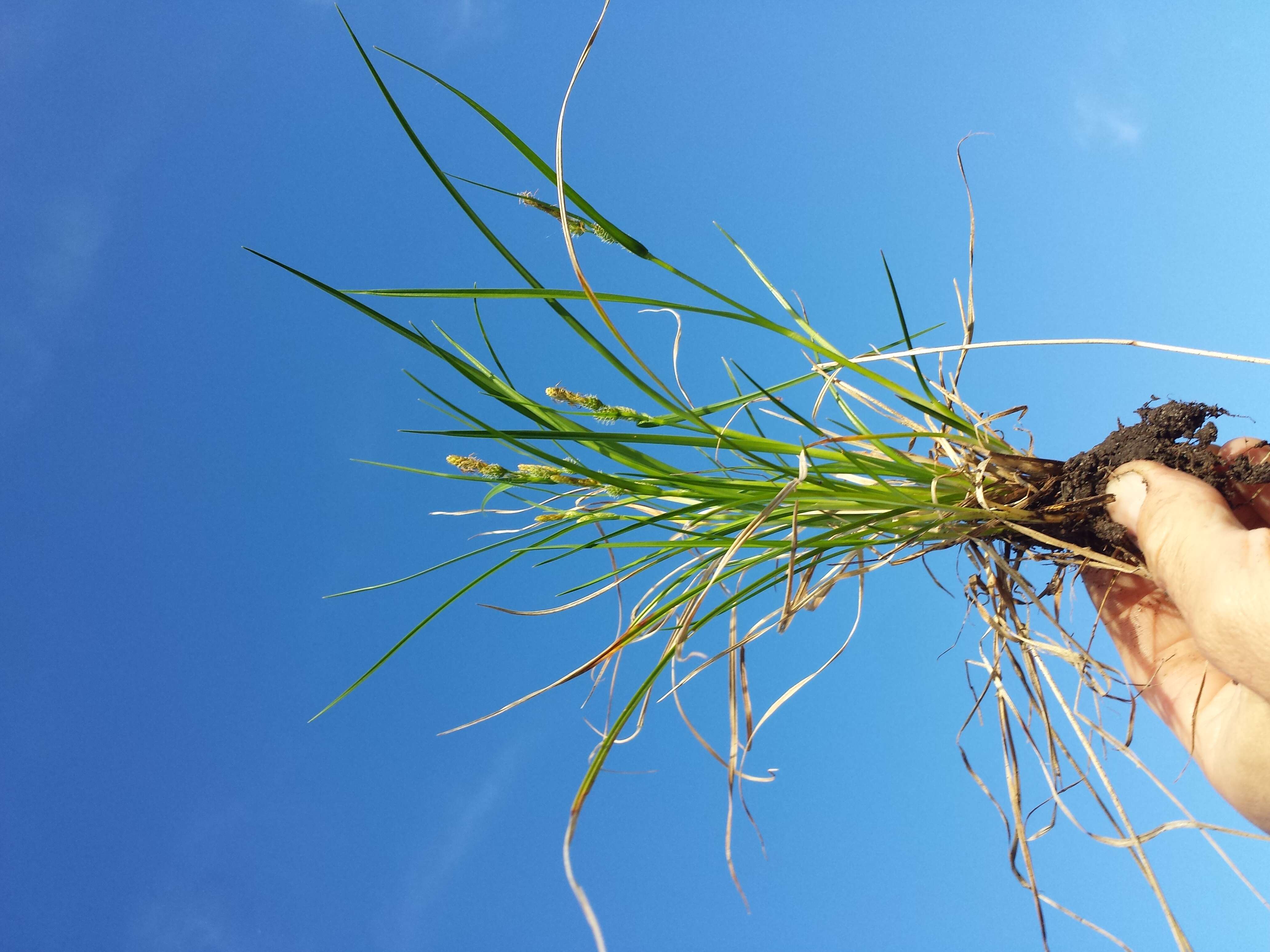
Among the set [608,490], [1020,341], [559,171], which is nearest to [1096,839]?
[1020,341]

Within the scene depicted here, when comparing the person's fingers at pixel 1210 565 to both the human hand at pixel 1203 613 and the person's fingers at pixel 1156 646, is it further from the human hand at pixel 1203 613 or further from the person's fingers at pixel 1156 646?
the person's fingers at pixel 1156 646

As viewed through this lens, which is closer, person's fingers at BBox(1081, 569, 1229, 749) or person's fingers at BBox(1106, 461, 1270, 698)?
person's fingers at BBox(1106, 461, 1270, 698)

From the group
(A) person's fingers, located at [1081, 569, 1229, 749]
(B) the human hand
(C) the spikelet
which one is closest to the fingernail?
(B) the human hand

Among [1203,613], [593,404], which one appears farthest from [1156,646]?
[593,404]

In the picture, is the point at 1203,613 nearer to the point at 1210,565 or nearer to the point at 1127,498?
the point at 1210,565

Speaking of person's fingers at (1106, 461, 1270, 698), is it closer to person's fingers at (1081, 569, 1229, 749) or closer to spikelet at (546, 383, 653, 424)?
person's fingers at (1081, 569, 1229, 749)

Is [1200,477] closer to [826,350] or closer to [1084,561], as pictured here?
[1084,561]

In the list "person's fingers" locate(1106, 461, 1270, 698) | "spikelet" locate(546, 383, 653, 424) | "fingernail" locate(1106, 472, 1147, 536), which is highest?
"spikelet" locate(546, 383, 653, 424)
